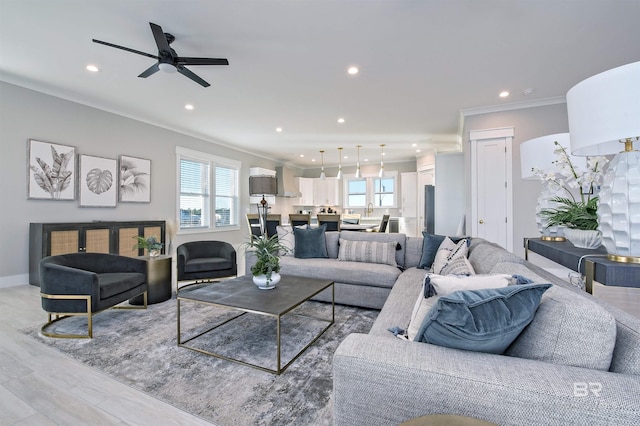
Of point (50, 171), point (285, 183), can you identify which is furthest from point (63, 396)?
point (285, 183)

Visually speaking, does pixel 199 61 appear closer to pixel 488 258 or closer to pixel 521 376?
pixel 488 258

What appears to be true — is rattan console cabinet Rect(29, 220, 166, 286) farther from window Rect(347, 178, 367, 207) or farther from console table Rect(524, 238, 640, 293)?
window Rect(347, 178, 367, 207)

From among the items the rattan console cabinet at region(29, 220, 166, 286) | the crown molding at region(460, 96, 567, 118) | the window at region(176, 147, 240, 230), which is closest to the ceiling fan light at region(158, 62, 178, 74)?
the rattan console cabinet at region(29, 220, 166, 286)

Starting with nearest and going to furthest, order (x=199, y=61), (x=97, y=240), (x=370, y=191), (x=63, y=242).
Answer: (x=199, y=61) < (x=63, y=242) < (x=97, y=240) < (x=370, y=191)

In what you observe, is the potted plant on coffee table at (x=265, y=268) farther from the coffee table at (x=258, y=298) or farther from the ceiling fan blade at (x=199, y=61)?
the ceiling fan blade at (x=199, y=61)

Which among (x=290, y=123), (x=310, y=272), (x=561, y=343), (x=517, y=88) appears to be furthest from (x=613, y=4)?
(x=290, y=123)

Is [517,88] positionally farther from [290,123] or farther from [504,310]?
[504,310]

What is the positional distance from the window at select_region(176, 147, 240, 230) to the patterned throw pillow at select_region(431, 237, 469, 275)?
17.2 ft

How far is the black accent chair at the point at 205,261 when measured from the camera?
12.1ft

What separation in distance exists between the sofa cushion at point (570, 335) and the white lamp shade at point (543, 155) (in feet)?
4.29

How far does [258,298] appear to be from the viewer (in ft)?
7.25

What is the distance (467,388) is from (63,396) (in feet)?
7.11

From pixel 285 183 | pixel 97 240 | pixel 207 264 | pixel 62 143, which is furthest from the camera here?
pixel 285 183

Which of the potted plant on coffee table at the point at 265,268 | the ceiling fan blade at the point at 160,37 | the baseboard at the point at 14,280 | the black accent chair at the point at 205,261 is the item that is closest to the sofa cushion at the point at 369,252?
the potted plant on coffee table at the point at 265,268
